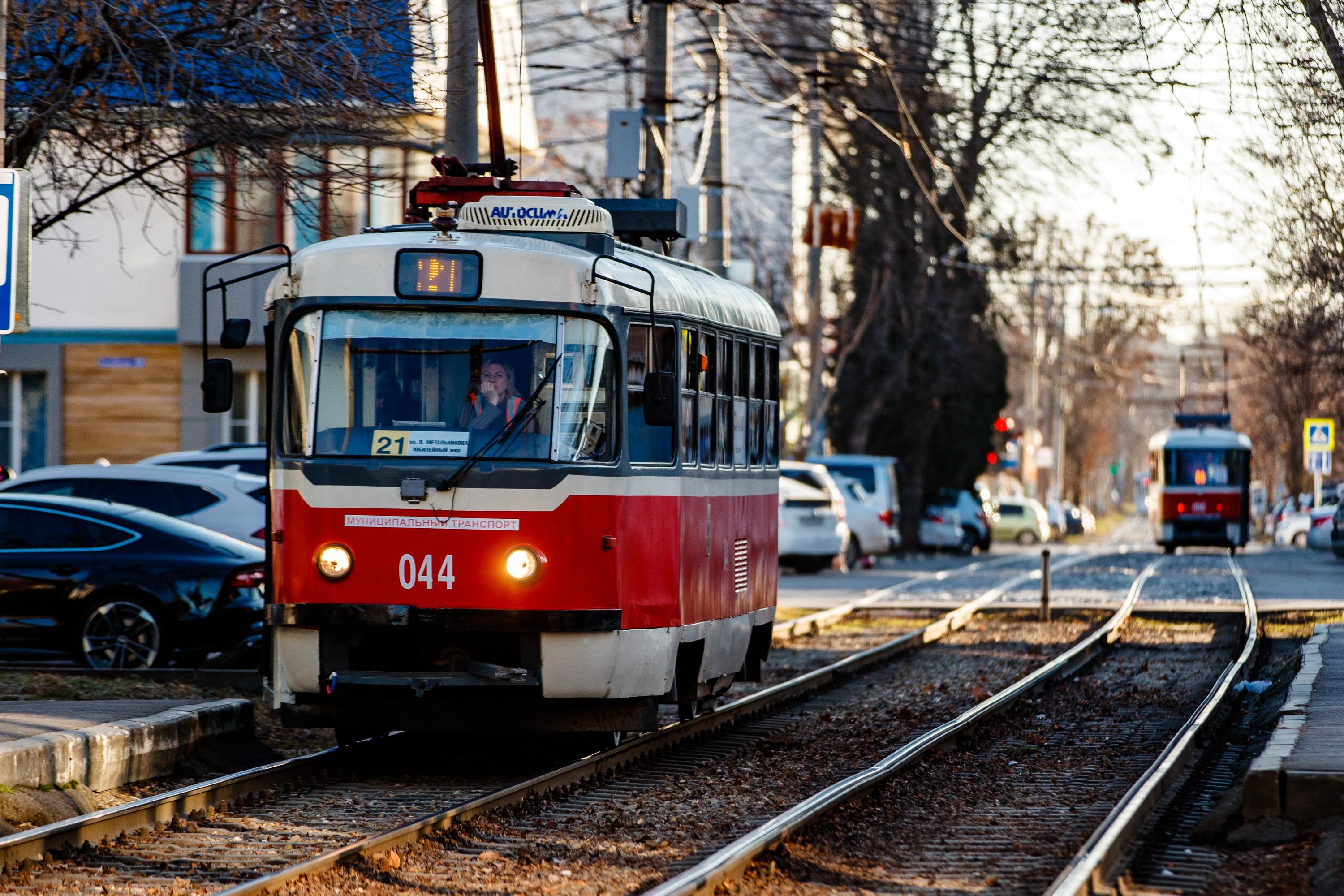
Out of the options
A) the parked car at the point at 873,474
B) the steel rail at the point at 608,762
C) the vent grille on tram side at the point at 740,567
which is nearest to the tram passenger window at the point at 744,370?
the vent grille on tram side at the point at 740,567

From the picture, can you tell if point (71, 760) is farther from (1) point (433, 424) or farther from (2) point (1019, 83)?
(2) point (1019, 83)

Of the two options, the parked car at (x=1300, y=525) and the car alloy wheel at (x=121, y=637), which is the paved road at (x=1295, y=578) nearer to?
the parked car at (x=1300, y=525)

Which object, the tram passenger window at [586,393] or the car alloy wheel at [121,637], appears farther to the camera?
the car alloy wheel at [121,637]

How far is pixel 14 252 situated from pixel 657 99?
12.8 m

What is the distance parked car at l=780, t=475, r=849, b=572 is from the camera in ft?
95.5

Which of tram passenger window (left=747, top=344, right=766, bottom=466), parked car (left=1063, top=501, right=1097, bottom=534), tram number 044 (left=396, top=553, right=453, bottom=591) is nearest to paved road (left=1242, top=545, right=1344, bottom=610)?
tram passenger window (left=747, top=344, right=766, bottom=466)

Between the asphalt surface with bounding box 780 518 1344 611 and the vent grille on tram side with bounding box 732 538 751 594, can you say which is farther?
the asphalt surface with bounding box 780 518 1344 611

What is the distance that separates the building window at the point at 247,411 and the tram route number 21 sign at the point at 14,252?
24508mm

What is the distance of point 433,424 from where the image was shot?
9695 mm

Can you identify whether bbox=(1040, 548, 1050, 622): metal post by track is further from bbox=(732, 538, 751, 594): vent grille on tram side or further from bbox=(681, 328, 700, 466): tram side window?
bbox=(681, 328, 700, 466): tram side window

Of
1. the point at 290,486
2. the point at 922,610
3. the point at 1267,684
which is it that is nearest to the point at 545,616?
the point at 290,486

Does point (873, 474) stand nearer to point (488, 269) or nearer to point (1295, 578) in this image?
point (1295, 578)

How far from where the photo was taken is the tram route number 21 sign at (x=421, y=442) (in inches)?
380

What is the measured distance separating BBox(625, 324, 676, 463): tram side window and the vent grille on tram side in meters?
1.70
